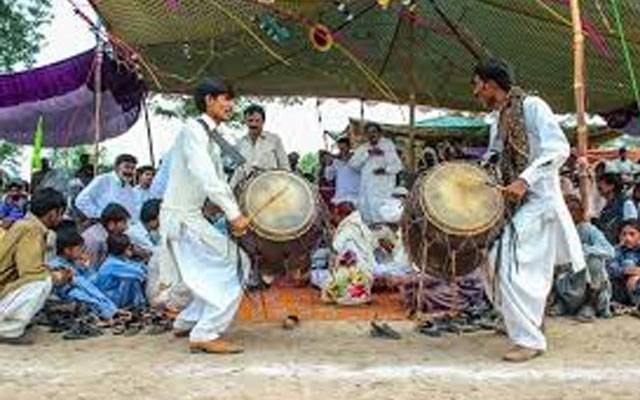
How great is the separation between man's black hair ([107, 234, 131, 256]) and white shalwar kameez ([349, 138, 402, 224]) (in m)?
4.13

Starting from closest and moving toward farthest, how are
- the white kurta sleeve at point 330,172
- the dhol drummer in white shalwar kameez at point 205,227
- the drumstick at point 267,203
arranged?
the dhol drummer in white shalwar kameez at point 205,227 < the drumstick at point 267,203 < the white kurta sleeve at point 330,172

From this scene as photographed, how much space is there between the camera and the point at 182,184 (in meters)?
5.79

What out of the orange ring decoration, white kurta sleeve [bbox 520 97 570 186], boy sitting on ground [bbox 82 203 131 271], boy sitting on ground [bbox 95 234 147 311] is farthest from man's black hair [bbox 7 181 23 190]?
white kurta sleeve [bbox 520 97 570 186]

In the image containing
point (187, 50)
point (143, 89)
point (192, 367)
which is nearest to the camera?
point (192, 367)

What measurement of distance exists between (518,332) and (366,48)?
20.9 feet

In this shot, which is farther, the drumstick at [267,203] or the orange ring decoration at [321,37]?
the orange ring decoration at [321,37]

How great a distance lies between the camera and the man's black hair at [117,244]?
279 inches

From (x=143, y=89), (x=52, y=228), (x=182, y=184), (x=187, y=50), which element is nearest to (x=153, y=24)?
(x=187, y=50)

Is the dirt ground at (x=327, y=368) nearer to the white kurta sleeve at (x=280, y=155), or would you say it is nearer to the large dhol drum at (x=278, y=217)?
the large dhol drum at (x=278, y=217)

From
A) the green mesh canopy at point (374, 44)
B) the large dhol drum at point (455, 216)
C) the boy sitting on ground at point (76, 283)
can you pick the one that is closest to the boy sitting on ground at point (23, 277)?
the boy sitting on ground at point (76, 283)

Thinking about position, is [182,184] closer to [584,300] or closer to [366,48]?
[584,300]

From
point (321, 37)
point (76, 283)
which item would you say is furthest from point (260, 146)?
point (321, 37)

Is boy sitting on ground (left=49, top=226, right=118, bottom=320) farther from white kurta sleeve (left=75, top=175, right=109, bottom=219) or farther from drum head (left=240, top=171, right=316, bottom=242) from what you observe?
white kurta sleeve (left=75, top=175, right=109, bottom=219)

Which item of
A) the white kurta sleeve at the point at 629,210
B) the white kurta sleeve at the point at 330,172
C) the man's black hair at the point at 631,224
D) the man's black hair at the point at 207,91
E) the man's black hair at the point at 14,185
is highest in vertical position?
the man's black hair at the point at 207,91
